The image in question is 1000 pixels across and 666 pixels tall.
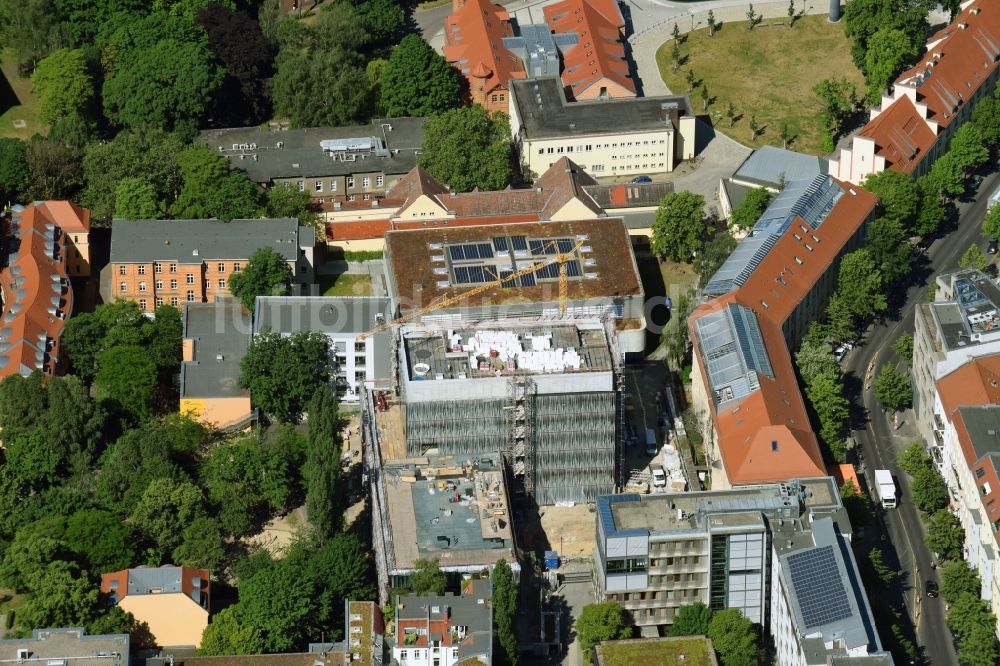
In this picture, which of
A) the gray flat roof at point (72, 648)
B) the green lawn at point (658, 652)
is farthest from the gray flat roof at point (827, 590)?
the gray flat roof at point (72, 648)

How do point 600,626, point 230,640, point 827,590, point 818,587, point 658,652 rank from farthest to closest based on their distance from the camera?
1. point 600,626
2. point 658,652
3. point 230,640
4. point 818,587
5. point 827,590

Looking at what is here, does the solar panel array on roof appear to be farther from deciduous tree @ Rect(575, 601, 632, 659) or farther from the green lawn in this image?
deciduous tree @ Rect(575, 601, 632, 659)

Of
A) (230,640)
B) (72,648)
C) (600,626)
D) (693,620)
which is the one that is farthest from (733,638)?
(72,648)

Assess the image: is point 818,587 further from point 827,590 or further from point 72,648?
point 72,648

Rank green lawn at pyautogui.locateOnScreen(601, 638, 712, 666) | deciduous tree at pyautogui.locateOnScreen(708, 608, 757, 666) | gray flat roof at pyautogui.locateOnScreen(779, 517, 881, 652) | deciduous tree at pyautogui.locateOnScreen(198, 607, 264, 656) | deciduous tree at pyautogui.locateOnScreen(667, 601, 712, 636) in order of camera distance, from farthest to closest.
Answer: deciduous tree at pyautogui.locateOnScreen(667, 601, 712, 636) → deciduous tree at pyautogui.locateOnScreen(198, 607, 264, 656) → green lawn at pyautogui.locateOnScreen(601, 638, 712, 666) → deciduous tree at pyautogui.locateOnScreen(708, 608, 757, 666) → gray flat roof at pyautogui.locateOnScreen(779, 517, 881, 652)

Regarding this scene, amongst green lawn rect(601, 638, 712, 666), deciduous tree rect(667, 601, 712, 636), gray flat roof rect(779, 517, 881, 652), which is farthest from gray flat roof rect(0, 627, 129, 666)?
gray flat roof rect(779, 517, 881, 652)

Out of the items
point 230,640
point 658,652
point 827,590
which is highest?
point 230,640
